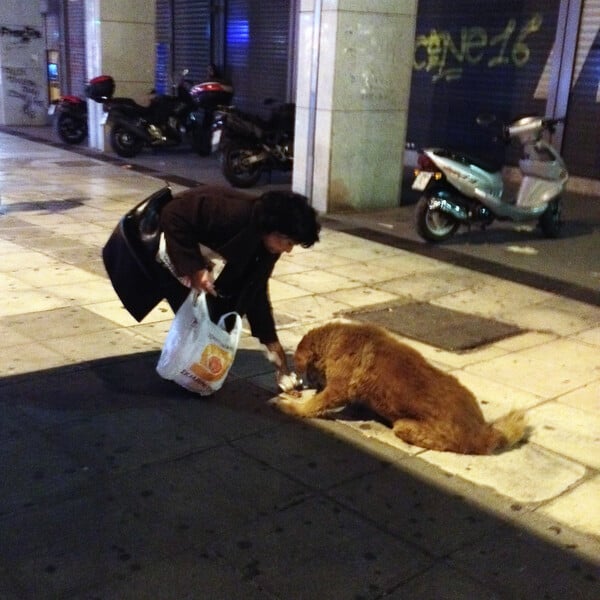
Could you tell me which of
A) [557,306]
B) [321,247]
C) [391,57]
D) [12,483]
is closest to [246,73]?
[391,57]

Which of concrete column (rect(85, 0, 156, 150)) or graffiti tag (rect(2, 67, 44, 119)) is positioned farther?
graffiti tag (rect(2, 67, 44, 119))

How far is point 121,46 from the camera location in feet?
47.6

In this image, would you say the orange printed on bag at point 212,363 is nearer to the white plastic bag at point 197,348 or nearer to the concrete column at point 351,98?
the white plastic bag at point 197,348

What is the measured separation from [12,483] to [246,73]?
48.8 ft

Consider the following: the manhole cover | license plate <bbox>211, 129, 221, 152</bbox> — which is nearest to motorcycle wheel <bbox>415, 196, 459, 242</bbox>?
the manhole cover

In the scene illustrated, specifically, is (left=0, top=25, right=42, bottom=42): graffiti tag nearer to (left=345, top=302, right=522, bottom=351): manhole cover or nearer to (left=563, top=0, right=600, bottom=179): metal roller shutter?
(left=563, top=0, right=600, bottom=179): metal roller shutter

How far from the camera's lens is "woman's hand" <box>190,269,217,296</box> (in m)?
3.94

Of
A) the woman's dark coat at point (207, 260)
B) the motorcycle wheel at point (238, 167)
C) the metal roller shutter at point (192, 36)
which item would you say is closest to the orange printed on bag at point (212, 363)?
the woman's dark coat at point (207, 260)

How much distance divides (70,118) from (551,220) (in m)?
10.6

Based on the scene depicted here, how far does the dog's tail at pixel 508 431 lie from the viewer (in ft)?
12.7

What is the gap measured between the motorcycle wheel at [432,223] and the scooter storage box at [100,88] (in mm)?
7395

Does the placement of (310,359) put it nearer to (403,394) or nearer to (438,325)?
(403,394)

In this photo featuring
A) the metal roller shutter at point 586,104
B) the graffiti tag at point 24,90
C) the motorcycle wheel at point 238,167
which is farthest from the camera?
the graffiti tag at point 24,90

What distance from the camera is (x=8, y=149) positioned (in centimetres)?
1476
